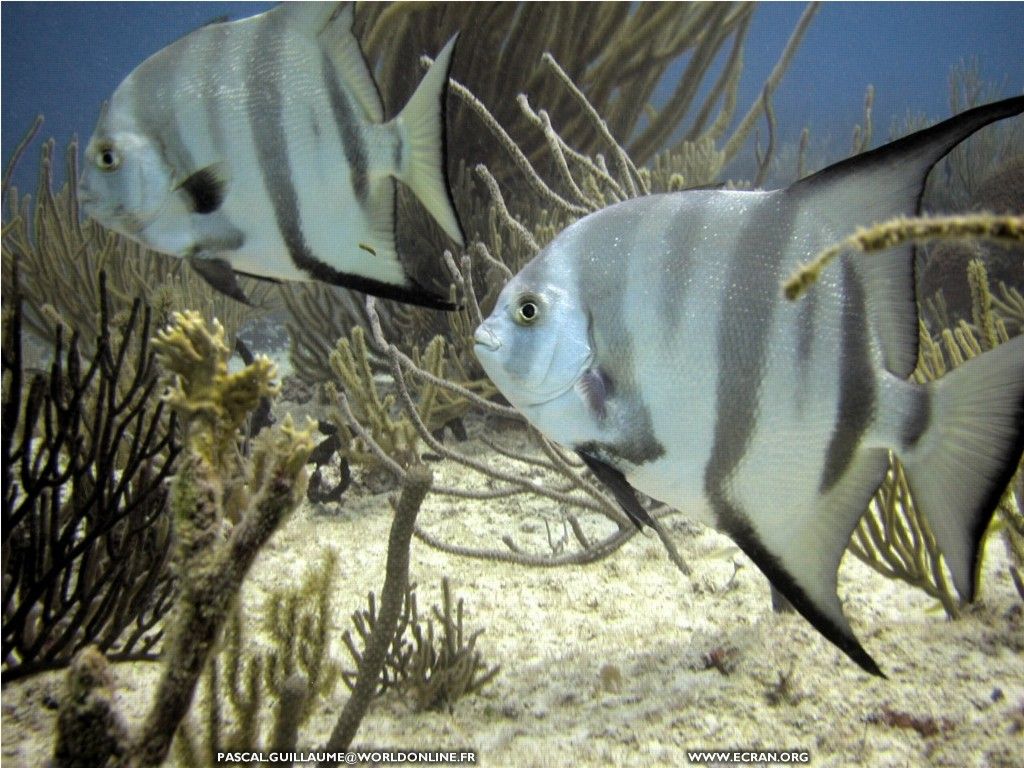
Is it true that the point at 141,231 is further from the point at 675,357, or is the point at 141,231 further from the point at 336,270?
the point at 675,357

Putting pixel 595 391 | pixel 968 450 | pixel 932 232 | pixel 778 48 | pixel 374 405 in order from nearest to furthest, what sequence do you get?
pixel 932 232
pixel 968 450
pixel 595 391
pixel 374 405
pixel 778 48

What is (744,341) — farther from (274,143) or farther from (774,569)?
(274,143)

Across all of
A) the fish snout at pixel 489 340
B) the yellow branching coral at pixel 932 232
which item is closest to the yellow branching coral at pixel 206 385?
the fish snout at pixel 489 340

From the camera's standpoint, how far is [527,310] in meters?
1.34

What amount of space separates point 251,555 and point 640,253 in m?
1.04

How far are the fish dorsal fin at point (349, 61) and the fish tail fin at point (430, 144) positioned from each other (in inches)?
4.0

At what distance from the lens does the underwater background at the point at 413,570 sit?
143 centimetres

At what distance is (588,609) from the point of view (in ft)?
9.31

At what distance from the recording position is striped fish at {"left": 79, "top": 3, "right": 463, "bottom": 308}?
1.68 metres

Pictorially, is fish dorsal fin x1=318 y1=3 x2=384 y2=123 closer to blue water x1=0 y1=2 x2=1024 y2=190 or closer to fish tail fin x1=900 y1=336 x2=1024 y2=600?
fish tail fin x1=900 y1=336 x2=1024 y2=600

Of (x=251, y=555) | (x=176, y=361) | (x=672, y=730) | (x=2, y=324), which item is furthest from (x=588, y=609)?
(x=2, y=324)

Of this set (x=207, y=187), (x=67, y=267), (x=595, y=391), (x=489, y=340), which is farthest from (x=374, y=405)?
(x=67, y=267)

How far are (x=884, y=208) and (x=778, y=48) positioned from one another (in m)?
110

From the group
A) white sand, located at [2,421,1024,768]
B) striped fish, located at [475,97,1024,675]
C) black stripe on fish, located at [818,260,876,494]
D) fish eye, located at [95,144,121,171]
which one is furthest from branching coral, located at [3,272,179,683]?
black stripe on fish, located at [818,260,876,494]
